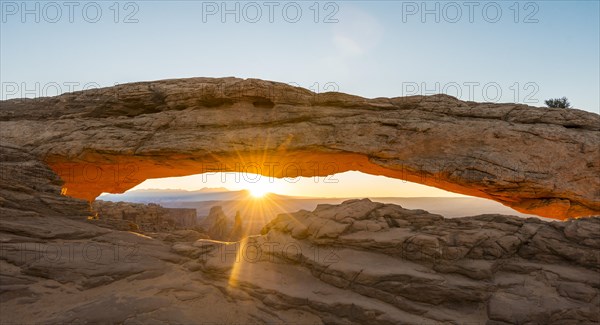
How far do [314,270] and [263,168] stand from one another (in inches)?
342

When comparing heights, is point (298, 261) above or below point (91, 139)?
below

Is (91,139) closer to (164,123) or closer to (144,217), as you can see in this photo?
(164,123)

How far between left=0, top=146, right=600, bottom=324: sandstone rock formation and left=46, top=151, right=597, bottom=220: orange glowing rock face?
3133mm

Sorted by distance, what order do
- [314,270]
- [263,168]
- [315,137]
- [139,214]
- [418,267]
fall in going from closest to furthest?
[418,267] < [314,270] < [315,137] < [263,168] < [139,214]

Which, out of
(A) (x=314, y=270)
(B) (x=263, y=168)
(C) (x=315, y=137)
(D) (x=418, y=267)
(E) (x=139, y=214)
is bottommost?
(E) (x=139, y=214)

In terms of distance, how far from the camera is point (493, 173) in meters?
14.8

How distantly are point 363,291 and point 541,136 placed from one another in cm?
1226

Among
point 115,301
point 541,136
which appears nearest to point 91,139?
point 115,301

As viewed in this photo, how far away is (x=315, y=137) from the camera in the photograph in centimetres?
1686

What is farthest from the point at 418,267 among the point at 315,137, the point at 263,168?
the point at 263,168

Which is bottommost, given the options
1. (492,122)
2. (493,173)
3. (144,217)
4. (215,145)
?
(144,217)

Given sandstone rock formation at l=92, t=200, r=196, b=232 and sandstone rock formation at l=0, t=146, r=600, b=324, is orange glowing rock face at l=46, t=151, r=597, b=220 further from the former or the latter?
sandstone rock formation at l=92, t=200, r=196, b=232

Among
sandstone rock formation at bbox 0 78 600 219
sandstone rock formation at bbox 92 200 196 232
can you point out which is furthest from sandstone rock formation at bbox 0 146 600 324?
Answer: sandstone rock formation at bbox 92 200 196 232

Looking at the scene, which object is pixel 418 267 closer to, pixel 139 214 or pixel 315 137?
pixel 315 137
